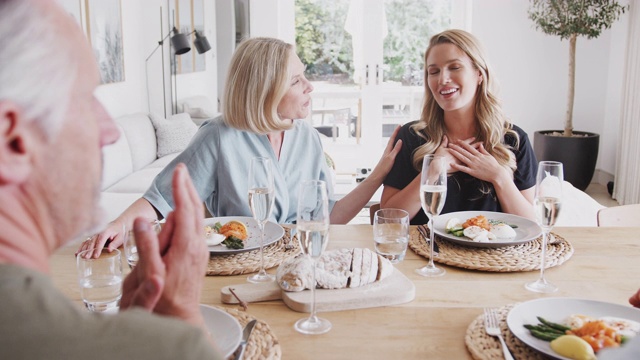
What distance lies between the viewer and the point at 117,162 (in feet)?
14.0

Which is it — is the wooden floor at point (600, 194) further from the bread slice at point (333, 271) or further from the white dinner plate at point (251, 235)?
the bread slice at point (333, 271)

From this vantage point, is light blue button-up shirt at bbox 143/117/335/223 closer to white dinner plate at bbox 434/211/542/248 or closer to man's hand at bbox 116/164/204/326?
white dinner plate at bbox 434/211/542/248

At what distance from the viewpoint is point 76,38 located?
2.05 ft

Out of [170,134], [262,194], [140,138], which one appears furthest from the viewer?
[170,134]

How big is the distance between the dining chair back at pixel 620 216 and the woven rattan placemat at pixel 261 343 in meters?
1.49

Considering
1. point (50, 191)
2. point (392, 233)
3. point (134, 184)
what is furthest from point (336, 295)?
point (134, 184)

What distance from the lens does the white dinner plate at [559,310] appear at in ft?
3.65

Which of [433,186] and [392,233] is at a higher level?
[433,186]

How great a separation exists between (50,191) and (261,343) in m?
0.56

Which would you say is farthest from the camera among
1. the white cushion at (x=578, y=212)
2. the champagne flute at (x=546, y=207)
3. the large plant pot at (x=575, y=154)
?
the large plant pot at (x=575, y=154)

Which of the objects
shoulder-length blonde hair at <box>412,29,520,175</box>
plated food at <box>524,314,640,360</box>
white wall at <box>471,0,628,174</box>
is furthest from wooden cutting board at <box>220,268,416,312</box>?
white wall at <box>471,0,628,174</box>

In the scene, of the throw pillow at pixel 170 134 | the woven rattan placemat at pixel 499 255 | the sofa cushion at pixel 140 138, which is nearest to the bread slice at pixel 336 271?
the woven rattan placemat at pixel 499 255

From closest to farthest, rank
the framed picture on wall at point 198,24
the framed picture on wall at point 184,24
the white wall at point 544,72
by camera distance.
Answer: the framed picture on wall at point 184,24
the white wall at point 544,72
the framed picture on wall at point 198,24

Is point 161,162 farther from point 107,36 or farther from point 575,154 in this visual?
point 575,154
